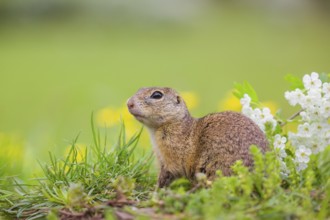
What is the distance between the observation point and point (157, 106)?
4.83 m

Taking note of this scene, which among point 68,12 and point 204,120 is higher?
point 68,12

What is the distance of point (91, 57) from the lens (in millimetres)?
16359

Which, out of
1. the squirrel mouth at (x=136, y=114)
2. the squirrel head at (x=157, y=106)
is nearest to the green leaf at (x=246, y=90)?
the squirrel head at (x=157, y=106)

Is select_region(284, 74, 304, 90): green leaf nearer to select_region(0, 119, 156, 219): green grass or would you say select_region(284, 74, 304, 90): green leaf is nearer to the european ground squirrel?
the european ground squirrel

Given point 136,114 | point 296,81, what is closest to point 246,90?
point 296,81

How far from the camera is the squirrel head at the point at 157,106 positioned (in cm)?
475

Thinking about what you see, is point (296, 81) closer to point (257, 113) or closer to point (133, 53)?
Answer: point (257, 113)

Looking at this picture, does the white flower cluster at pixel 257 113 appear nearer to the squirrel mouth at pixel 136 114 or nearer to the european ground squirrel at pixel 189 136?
the european ground squirrel at pixel 189 136

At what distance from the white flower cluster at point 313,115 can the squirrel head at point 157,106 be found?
0.87m

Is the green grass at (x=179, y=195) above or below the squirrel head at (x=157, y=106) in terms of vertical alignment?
below

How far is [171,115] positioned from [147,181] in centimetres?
48

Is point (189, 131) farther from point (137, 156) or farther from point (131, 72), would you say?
point (131, 72)

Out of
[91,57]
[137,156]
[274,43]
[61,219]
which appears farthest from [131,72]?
[61,219]

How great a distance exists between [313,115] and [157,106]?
106 cm
